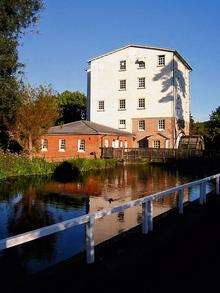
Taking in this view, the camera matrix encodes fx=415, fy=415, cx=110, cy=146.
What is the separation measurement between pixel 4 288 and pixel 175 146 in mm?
55576

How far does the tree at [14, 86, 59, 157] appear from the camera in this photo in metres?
38.0

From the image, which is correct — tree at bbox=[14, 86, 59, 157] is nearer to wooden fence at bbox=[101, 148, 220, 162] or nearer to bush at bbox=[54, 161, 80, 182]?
bush at bbox=[54, 161, 80, 182]

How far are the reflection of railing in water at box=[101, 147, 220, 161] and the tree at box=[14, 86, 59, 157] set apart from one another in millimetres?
12961

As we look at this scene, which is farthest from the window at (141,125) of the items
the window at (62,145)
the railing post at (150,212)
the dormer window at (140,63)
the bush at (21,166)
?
the railing post at (150,212)

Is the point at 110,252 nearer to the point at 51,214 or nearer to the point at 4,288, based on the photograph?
the point at 4,288

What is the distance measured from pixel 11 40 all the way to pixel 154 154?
1078 inches

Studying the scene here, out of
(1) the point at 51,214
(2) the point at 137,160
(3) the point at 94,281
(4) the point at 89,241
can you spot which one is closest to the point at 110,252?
(4) the point at 89,241

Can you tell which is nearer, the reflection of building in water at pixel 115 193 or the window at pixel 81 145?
the reflection of building in water at pixel 115 193

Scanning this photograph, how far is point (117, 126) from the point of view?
63.2 m

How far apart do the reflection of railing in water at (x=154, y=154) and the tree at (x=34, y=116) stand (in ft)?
42.5

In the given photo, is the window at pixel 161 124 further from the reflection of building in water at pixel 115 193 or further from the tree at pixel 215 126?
the reflection of building in water at pixel 115 193

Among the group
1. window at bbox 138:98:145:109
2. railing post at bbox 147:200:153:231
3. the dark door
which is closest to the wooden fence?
the dark door

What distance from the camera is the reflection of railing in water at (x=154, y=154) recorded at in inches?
1975

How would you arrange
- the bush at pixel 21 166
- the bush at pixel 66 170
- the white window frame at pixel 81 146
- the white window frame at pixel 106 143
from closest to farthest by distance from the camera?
the bush at pixel 21 166 → the bush at pixel 66 170 → the white window frame at pixel 81 146 → the white window frame at pixel 106 143
